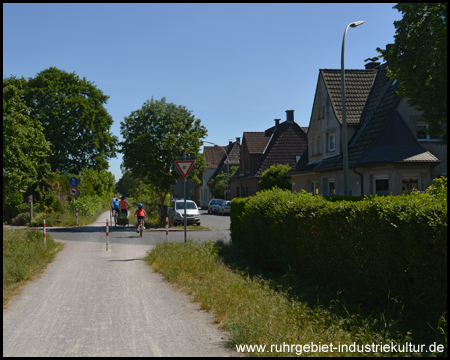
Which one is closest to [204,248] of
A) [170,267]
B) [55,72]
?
[170,267]

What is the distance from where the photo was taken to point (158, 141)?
29.5 metres

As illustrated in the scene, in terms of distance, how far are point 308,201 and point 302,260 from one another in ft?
3.93

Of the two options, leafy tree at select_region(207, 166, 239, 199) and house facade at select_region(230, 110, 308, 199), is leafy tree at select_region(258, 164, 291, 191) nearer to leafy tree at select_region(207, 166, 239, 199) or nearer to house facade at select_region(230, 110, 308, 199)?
Answer: house facade at select_region(230, 110, 308, 199)

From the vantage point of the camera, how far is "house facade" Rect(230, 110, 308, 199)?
163 feet

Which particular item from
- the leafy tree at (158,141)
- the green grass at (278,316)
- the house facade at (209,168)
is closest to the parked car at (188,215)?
the leafy tree at (158,141)

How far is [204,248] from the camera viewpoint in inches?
543

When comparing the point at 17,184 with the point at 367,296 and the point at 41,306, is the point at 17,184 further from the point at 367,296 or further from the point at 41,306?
the point at 367,296

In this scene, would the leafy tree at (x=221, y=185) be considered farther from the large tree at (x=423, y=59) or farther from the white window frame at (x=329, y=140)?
the large tree at (x=423, y=59)

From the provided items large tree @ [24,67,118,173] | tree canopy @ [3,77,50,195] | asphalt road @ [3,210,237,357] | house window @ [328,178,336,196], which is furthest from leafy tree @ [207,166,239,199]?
asphalt road @ [3,210,237,357]

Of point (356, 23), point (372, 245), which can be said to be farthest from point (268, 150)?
point (372, 245)

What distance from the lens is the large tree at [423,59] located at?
16.4 meters

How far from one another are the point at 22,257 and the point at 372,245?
9208 millimetres

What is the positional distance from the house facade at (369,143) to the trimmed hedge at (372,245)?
40.6 feet

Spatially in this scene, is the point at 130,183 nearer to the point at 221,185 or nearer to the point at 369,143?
the point at 221,185
